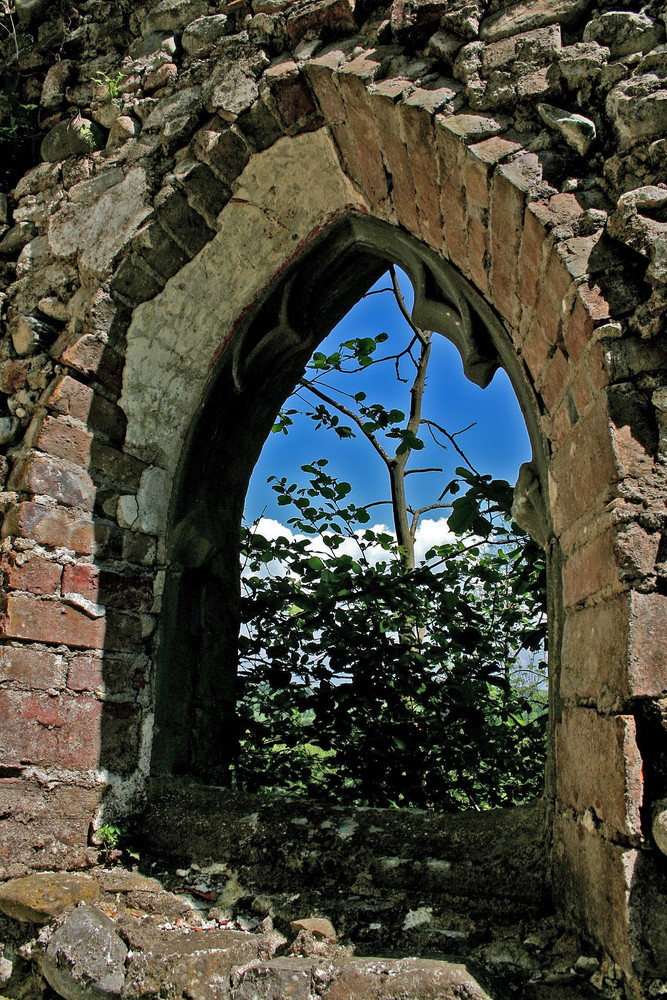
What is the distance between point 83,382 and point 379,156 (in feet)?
4.28

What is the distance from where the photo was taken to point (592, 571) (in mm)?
1536

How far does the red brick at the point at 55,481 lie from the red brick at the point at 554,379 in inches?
63.6

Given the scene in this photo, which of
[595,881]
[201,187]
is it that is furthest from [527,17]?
[595,881]

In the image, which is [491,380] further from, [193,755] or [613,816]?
[193,755]

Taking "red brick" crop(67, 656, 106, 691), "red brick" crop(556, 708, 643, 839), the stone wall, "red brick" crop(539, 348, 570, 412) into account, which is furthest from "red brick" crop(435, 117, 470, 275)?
"red brick" crop(67, 656, 106, 691)

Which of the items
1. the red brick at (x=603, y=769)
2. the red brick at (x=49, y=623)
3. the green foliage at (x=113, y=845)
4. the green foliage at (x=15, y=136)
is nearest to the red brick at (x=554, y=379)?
the red brick at (x=603, y=769)

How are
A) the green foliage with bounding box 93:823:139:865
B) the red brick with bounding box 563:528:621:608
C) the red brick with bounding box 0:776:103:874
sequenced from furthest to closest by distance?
1. the green foliage with bounding box 93:823:139:865
2. the red brick with bounding box 0:776:103:874
3. the red brick with bounding box 563:528:621:608

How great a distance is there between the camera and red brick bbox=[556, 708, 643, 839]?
1.30m

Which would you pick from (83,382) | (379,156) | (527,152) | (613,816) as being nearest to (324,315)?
(379,156)

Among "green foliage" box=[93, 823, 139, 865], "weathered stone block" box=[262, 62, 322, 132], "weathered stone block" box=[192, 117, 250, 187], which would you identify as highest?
"weathered stone block" box=[262, 62, 322, 132]

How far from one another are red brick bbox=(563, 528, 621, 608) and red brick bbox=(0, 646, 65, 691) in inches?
64.4

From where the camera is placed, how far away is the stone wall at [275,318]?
150 centimetres

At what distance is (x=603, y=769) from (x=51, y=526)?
6.18ft

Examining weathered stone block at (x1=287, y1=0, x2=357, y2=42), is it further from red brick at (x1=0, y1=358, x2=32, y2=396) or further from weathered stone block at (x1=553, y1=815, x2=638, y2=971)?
weathered stone block at (x1=553, y1=815, x2=638, y2=971)
